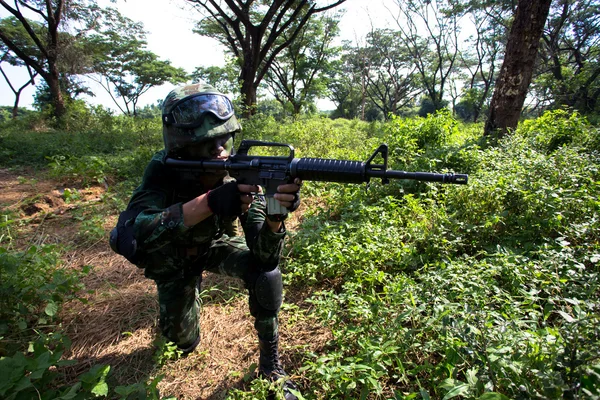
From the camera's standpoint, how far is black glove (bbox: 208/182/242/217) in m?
1.97

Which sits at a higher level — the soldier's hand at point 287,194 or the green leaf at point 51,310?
the soldier's hand at point 287,194

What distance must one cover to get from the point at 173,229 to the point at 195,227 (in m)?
0.39

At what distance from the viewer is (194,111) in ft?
7.41

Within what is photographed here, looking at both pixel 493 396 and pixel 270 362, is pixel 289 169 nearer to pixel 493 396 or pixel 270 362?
pixel 270 362

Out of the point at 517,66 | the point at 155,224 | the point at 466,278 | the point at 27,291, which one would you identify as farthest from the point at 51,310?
the point at 517,66

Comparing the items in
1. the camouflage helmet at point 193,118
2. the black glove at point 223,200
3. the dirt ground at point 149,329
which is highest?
the camouflage helmet at point 193,118

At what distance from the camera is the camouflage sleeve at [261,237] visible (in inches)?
85.3

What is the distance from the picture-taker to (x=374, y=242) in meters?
3.10

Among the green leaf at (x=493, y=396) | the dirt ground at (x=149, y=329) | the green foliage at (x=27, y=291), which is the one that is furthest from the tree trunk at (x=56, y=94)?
the green leaf at (x=493, y=396)

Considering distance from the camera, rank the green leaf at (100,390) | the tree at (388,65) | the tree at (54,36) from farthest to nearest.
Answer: the tree at (388,65) < the tree at (54,36) < the green leaf at (100,390)

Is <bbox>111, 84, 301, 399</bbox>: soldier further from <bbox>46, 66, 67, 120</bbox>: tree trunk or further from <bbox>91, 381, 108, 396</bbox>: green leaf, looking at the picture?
<bbox>46, 66, 67, 120</bbox>: tree trunk

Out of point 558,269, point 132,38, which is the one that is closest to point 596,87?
point 558,269

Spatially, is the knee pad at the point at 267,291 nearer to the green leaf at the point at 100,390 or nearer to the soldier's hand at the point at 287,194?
the soldier's hand at the point at 287,194

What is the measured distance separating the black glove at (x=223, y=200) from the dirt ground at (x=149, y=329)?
1.19m
